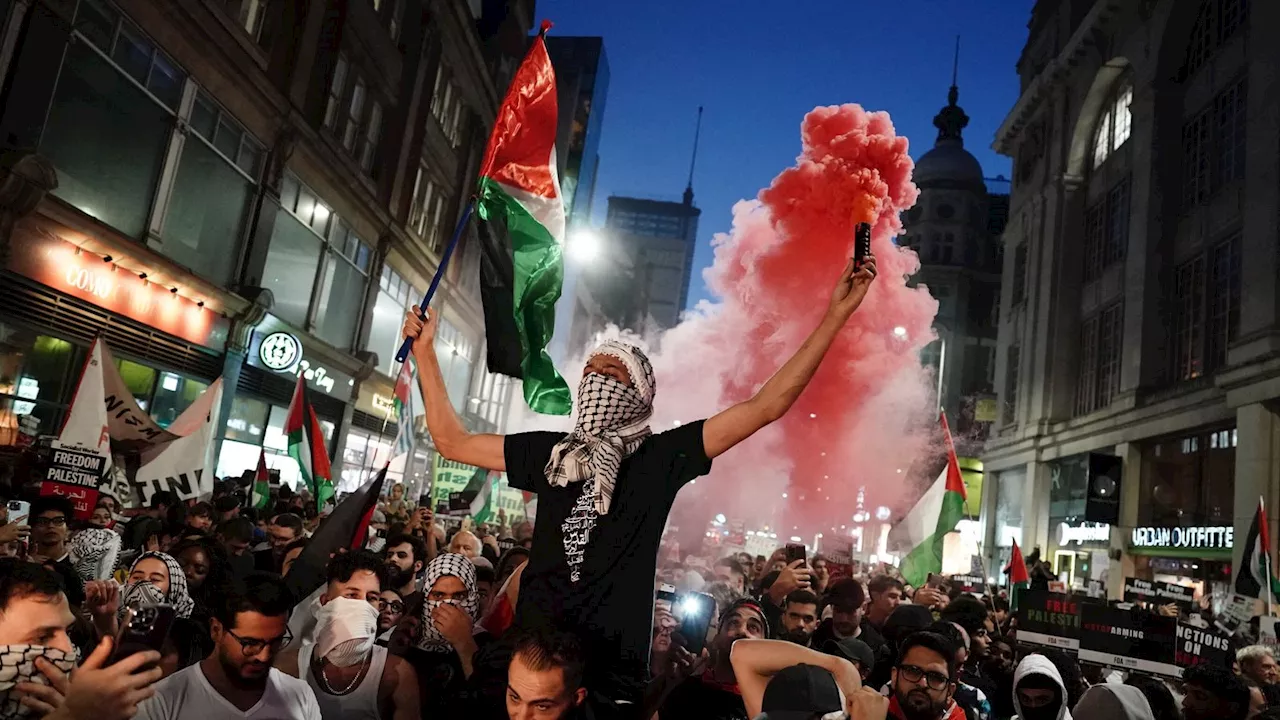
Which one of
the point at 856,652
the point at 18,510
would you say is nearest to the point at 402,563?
the point at 18,510

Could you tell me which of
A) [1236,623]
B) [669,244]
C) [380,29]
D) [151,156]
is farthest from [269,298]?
[669,244]

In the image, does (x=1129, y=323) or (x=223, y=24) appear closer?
(x=223, y=24)

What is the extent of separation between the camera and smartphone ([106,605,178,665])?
3.48 meters

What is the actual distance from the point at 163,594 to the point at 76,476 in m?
3.25

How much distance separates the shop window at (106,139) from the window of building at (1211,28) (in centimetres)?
2693

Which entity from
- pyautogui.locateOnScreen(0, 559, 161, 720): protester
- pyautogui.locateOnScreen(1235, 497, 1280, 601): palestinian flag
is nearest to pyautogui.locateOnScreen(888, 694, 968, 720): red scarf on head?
pyautogui.locateOnScreen(0, 559, 161, 720): protester

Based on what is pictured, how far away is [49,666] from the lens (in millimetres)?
3137

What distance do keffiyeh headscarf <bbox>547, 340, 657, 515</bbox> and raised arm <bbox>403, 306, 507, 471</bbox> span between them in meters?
0.35

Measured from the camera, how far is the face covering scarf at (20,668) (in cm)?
290

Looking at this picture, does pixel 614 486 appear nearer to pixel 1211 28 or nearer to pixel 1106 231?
A: pixel 1211 28

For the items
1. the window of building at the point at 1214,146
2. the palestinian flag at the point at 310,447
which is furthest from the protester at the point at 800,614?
the window of building at the point at 1214,146

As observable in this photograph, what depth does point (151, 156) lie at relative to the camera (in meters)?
16.9

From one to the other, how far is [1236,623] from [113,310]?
18154 millimetres

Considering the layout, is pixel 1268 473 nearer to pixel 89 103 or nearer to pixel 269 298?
pixel 269 298
